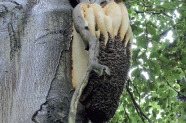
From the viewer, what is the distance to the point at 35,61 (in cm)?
148

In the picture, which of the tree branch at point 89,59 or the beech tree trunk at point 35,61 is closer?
the tree branch at point 89,59

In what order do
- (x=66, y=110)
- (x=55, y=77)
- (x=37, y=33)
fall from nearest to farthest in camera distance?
(x=66, y=110)
(x=55, y=77)
(x=37, y=33)

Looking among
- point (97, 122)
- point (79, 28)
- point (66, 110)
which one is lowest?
point (97, 122)

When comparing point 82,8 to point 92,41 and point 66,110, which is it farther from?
point 66,110

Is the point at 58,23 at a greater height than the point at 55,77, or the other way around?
the point at 58,23

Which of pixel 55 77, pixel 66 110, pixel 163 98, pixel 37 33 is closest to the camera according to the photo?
pixel 66 110

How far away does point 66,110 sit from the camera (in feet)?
4.38

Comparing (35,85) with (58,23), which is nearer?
(35,85)

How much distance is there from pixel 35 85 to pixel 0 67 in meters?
0.23

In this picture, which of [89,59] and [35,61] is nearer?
[89,59]

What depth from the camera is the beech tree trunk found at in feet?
4.33

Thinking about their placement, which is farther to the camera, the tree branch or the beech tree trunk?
the beech tree trunk

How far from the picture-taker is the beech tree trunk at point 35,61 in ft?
4.33

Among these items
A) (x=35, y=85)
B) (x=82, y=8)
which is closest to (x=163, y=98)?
(x=82, y=8)
